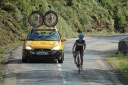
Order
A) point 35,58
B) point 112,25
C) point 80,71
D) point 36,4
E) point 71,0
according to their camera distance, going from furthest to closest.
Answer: point 112,25 < point 71,0 < point 36,4 < point 35,58 < point 80,71

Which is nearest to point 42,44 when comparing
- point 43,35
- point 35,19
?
point 43,35

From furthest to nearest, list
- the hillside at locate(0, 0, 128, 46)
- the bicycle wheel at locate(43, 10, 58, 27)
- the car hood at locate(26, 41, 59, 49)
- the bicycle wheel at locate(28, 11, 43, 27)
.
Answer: the hillside at locate(0, 0, 128, 46), the bicycle wheel at locate(28, 11, 43, 27), the bicycle wheel at locate(43, 10, 58, 27), the car hood at locate(26, 41, 59, 49)

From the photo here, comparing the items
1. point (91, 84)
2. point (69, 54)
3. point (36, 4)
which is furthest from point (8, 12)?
point (91, 84)

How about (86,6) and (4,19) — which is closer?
(4,19)

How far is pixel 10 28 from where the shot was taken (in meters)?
33.3

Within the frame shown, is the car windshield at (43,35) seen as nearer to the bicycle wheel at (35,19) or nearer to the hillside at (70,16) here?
the bicycle wheel at (35,19)

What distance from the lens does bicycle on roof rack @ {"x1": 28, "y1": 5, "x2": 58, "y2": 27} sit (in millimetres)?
23078

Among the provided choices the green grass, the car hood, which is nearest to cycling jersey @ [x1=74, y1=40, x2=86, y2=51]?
the green grass

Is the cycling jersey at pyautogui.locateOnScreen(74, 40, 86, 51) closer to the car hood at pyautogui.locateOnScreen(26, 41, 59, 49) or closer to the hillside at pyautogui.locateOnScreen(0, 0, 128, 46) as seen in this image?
the car hood at pyautogui.locateOnScreen(26, 41, 59, 49)

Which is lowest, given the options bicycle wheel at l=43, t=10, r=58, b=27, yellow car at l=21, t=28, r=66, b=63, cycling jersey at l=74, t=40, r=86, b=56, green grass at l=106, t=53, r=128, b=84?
green grass at l=106, t=53, r=128, b=84

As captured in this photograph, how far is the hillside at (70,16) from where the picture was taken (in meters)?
33.8

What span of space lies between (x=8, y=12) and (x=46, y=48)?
56.4 ft

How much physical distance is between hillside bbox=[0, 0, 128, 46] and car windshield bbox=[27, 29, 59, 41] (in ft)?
31.2

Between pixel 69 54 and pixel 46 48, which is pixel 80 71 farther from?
pixel 69 54
